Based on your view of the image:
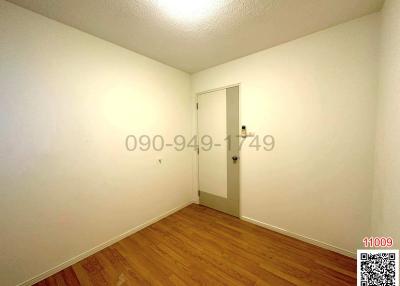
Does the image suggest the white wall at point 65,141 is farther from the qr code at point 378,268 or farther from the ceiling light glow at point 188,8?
the qr code at point 378,268

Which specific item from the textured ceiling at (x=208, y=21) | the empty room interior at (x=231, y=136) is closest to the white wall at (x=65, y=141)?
the empty room interior at (x=231, y=136)

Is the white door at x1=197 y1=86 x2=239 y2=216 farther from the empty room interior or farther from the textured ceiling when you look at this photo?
the textured ceiling

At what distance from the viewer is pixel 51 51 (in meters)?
1.55

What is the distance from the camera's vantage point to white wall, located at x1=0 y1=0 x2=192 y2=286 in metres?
1.37

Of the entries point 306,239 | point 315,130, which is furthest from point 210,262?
point 315,130

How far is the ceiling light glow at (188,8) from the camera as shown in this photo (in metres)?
1.37

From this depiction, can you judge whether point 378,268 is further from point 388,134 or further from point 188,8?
point 188,8

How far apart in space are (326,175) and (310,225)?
0.66 metres

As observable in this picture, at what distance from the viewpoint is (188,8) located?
1.44 meters

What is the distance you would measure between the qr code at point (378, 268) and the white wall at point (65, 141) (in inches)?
95.4

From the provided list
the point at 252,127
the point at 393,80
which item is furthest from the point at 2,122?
the point at 393,80

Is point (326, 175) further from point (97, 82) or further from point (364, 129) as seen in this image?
point (97, 82)

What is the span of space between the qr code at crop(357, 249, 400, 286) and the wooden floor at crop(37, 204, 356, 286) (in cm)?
22

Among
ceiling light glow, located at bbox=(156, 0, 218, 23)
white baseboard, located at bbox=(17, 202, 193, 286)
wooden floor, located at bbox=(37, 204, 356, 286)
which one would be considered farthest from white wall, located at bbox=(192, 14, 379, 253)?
white baseboard, located at bbox=(17, 202, 193, 286)
